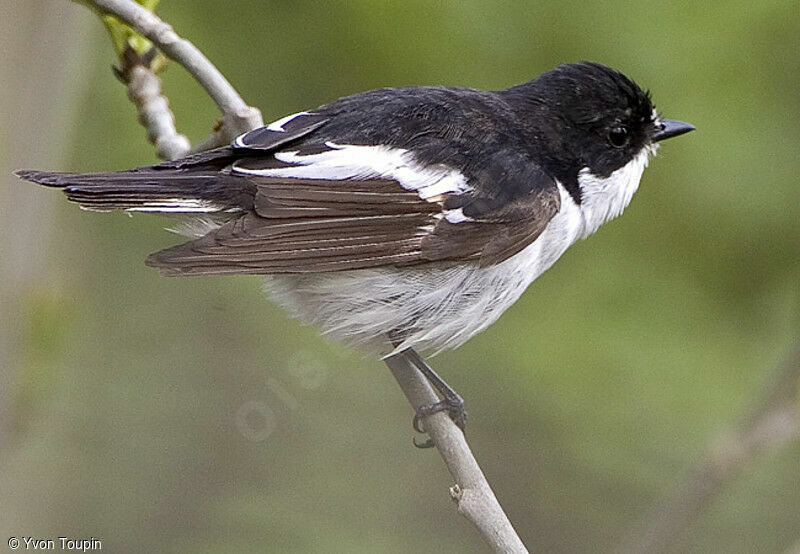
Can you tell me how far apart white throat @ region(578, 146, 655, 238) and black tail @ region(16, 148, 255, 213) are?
1090 mm

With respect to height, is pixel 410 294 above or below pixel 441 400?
above

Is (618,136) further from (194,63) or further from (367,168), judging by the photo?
(194,63)

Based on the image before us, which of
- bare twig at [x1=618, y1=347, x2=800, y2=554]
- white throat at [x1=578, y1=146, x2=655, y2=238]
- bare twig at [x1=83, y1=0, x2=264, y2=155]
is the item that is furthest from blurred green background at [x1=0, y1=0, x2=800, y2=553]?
bare twig at [x1=618, y1=347, x2=800, y2=554]

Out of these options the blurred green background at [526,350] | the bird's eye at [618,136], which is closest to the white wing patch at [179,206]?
the blurred green background at [526,350]

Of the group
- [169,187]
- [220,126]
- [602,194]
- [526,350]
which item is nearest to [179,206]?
[169,187]

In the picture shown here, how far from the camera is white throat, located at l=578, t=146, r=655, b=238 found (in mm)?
3535

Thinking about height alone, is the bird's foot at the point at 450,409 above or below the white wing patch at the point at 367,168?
below

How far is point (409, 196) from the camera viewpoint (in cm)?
319

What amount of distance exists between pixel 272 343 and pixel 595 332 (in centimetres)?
146

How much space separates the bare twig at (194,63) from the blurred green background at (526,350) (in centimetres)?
54

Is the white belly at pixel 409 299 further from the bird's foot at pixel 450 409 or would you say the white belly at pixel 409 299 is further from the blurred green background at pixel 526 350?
the blurred green background at pixel 526 350

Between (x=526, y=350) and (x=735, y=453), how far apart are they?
6.01ft

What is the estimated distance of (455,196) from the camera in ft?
10.7

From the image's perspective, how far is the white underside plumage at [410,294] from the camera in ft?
10.6
